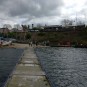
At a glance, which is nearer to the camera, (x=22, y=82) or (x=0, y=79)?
(x=22, y=82)

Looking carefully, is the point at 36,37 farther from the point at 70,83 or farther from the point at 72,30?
the point at 70,83

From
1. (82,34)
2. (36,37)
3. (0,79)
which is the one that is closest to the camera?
(0,79)

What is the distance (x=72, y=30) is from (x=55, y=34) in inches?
503

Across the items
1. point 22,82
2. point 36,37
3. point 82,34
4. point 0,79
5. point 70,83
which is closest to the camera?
point 22,82

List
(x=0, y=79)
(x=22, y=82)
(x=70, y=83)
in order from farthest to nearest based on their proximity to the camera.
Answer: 1. (x=0, y=79)
2. (x=70, y=83)
3. (x=22, y=82)

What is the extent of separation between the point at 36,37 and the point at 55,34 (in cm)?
1371

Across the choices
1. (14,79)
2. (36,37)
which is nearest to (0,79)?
(14,79)

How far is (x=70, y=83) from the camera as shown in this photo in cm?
2594

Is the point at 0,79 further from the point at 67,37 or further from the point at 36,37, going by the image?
the point at 36,37

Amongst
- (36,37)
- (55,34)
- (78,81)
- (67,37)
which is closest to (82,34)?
(67,37)

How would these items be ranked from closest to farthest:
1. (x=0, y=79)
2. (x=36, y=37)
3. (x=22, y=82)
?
(x=22, y=82) → (x=0, y=79) → (x=36, y=37)

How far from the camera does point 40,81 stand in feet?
80.3

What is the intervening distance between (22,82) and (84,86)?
6200mm

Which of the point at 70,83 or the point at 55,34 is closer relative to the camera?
the point at 70,83
